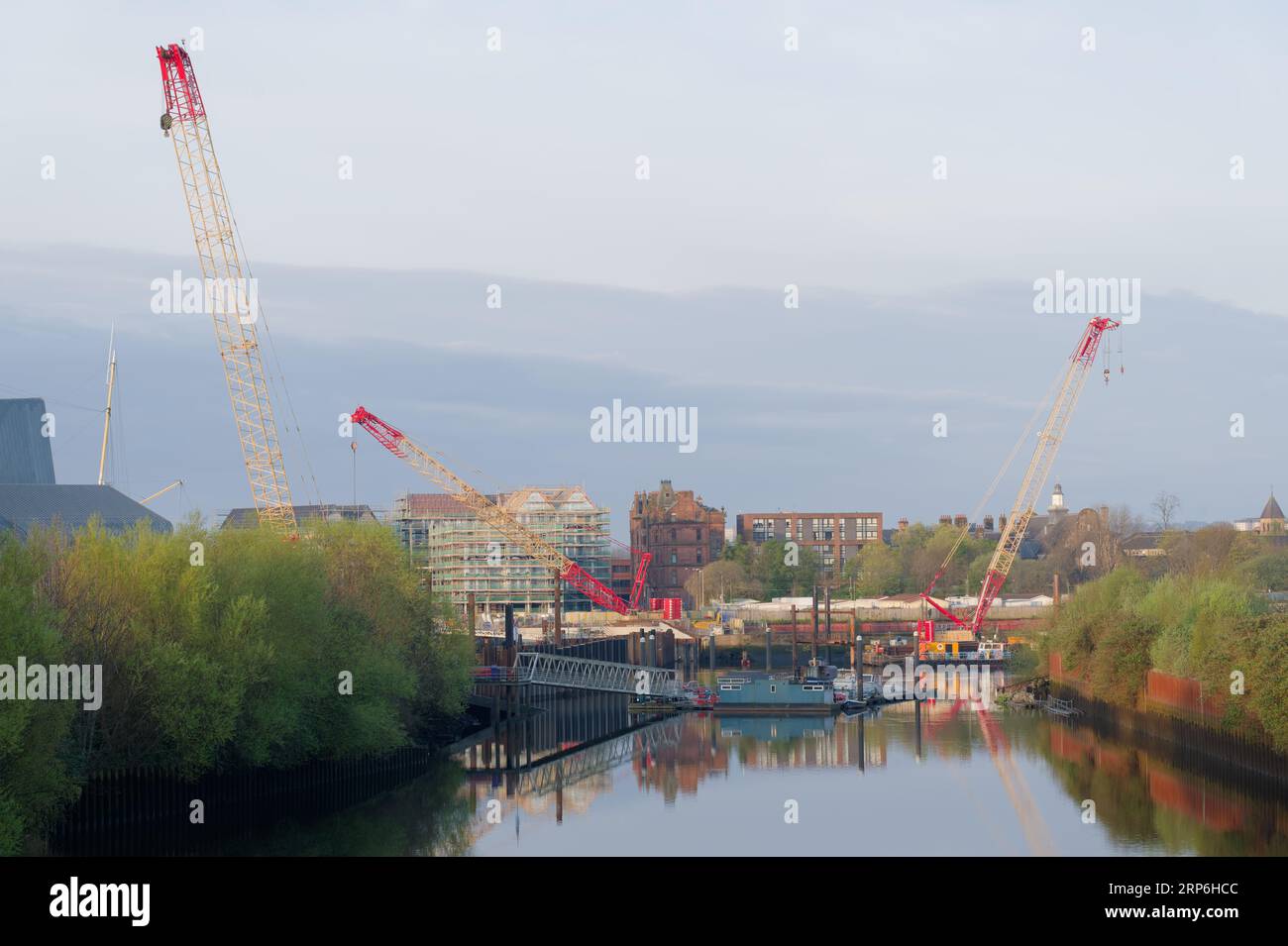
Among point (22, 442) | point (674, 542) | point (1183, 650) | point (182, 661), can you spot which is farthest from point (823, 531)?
point (182, 661)

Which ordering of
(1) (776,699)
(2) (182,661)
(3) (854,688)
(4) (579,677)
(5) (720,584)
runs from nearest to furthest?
(2) (182,661)
(1) (776,699)
(4) (579,677)
(3) (854,688)
(5) (720,584)

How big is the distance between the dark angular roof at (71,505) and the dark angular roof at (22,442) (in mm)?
16417

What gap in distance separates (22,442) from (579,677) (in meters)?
52.4

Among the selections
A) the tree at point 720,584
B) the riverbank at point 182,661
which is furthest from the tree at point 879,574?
the riverbank at point 182,661

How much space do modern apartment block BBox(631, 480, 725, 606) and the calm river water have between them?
10007cm

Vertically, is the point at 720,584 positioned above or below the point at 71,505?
below

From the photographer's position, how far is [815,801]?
44.9m

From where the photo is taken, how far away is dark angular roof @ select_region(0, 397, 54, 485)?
350 ft

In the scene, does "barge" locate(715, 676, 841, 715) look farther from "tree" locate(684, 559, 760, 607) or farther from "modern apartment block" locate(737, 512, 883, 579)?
"modern apartment block" locate(737, 512, 883, 579)

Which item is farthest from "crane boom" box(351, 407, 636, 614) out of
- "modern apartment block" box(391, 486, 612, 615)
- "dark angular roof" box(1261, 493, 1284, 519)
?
"dark angular roof" box(1261, 493, 1284, 519)

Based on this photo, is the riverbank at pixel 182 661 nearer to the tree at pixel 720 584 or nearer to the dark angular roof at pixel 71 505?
the dark angular roof at pixel 71 505

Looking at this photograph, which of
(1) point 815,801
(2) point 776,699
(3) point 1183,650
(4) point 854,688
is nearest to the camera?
(1) point 815,801

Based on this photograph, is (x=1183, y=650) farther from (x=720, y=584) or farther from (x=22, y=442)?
(x=720, y=584)
